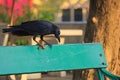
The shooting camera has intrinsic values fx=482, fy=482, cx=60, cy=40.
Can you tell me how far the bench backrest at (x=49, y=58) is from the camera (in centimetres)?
379

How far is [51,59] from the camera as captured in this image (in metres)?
3.95

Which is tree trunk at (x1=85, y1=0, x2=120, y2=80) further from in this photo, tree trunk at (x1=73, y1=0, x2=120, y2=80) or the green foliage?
the green foliage

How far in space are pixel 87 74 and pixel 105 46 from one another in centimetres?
36

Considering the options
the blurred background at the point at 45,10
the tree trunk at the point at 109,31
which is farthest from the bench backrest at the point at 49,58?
the blurred background at the point at 45,10

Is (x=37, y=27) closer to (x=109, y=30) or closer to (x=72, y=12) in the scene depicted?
(x=109, y=30)

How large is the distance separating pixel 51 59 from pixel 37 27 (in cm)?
30

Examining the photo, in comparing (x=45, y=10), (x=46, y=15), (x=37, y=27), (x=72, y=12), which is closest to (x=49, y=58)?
(x=37, y=27)

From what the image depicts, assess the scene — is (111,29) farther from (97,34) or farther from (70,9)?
(70,9)

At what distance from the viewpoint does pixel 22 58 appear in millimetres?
3848

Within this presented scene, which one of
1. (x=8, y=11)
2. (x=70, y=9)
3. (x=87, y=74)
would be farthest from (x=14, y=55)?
(x=70, y=9)

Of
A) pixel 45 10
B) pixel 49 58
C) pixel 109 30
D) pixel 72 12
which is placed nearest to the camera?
pixel 49 58

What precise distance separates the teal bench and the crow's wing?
14 centimetres

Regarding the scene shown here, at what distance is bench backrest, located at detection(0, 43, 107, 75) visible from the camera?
12.4ft

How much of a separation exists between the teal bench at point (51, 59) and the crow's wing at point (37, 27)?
142 mm
